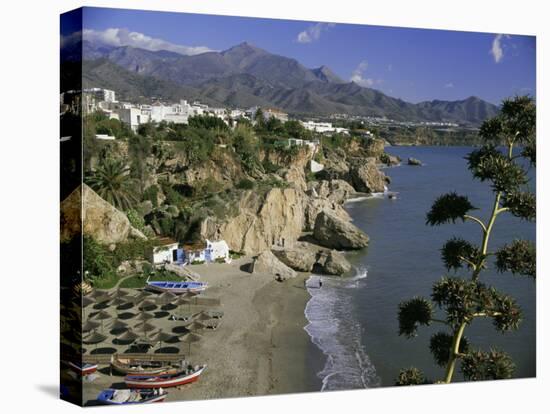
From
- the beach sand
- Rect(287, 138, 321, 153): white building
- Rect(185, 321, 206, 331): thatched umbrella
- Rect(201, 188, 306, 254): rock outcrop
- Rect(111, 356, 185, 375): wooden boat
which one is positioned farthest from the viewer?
Rect(287, 138, 321, 153): white building

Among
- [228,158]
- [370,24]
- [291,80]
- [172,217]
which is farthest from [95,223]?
[370,24]

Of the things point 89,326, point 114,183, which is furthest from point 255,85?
point 89,326

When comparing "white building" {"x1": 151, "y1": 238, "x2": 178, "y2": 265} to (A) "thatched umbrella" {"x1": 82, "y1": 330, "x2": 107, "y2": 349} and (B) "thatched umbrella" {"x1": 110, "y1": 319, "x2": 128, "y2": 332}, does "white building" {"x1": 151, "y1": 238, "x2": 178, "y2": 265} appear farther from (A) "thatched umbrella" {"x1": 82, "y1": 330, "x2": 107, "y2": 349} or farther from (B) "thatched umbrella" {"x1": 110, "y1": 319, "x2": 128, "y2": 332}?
(A) "thatched umbrella" {"x1": 82, "y1": 330, "x2": 107, "y2": 349}

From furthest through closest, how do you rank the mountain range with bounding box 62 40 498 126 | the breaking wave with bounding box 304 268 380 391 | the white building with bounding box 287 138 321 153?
the white building with bounding box 287 138 321 153, the breaking wave with bounding box 304 268 380 391, the mountain range with bounding box 62 40 498 126

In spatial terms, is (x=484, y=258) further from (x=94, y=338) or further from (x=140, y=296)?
(x=94, y=338)

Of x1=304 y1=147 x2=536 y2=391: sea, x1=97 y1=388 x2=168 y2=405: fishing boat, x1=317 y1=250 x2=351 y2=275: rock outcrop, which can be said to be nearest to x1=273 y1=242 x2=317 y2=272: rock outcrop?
x1=317 y1=250 x2=351 y2=275: rock outcrop

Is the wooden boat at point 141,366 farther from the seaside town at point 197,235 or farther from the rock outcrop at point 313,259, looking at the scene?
the rock outcrop at point 313,259
